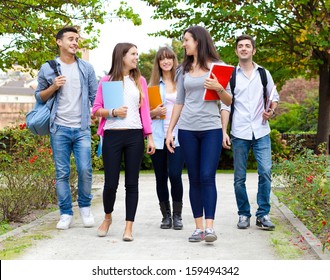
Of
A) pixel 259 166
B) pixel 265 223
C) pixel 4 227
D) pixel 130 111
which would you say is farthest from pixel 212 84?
pixel 4 227

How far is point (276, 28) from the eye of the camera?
819 inches

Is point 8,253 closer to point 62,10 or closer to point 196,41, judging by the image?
point 196,41

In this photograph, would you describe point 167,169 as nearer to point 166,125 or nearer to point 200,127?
point 166,125

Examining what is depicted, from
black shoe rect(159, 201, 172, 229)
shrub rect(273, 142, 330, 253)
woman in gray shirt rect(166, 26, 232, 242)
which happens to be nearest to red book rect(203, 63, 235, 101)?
woman in gray shirt rect(166, 26, 232, 242)

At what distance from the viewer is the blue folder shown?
7.19 m

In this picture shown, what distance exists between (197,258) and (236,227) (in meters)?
1.99

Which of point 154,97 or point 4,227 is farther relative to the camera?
point 4,227

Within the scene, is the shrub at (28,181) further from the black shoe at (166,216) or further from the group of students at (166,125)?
the black shoe at (166,216)

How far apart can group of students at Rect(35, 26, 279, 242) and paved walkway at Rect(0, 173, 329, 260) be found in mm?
172

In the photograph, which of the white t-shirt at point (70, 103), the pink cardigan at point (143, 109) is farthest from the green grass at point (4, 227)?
the pink cardigan at point (143, 109)

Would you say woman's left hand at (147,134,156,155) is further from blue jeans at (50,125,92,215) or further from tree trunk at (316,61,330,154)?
tree trunk at (316,61,330,154)

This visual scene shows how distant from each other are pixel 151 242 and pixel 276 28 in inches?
578

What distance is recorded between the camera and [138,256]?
21.1ft

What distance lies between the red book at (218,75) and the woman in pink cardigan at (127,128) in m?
0.75
